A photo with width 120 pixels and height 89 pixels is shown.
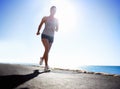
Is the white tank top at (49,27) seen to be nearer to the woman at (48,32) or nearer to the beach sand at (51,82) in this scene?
the woman at (48,32)

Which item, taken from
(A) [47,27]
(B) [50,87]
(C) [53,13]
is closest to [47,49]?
(A) [47,27]

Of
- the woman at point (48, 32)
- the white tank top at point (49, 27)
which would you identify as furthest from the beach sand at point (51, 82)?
the white tank top at point (49, 27)

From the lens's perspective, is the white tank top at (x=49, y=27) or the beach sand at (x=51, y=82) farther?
the white tank top at (x=49, y=27)

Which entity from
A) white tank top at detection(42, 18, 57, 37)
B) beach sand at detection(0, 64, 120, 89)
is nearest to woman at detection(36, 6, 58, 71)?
white tank top at detection(42, 18, 57, 37)

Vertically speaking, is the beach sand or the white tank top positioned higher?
the white tank top

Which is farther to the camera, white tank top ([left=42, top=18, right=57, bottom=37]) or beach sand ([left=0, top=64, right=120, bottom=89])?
white tank top ([left=42, top=18, right=57, bottom=37])

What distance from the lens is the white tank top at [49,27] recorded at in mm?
8156

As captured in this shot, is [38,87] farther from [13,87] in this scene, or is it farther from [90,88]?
[90,88]

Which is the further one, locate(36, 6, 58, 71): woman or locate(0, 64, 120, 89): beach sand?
locate(36, 6, 58, 71): woman

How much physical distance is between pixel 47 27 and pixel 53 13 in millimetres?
599

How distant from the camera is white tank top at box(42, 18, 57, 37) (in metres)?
8.16

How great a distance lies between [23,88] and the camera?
3834 mm

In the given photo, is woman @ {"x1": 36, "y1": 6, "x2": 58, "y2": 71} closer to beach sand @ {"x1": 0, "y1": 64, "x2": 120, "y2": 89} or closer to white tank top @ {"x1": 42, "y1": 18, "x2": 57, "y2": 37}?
white tank top @ {"x1": 42, "y1": 18, "x2": 57, "y2": 37}

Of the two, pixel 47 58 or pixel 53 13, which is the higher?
pixel 53 13
